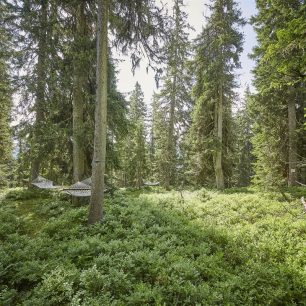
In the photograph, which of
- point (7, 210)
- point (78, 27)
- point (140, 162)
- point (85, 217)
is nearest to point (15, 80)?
point (78, 27)

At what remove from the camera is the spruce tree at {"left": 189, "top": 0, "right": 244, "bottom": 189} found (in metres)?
17.7

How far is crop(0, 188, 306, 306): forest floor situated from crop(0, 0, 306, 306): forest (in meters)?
0.03

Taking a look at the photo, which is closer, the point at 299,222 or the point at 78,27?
the point at 299,222

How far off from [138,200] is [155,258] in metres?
6.53

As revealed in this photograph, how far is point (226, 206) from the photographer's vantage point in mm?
11523

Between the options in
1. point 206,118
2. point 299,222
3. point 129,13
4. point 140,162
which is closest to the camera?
point 299,222

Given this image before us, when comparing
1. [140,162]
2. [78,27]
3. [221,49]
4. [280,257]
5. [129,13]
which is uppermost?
[221,49]

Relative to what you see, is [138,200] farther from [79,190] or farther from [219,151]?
[219,151]

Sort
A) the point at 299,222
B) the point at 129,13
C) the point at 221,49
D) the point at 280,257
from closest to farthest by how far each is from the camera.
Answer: the point at 280,257, the point at 299,222, the point at 129,13, the point at 221,49

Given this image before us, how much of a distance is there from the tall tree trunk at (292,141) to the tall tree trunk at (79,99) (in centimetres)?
1129

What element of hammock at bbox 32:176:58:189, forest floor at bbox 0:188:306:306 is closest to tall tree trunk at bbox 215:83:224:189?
forest floor at bbox 0:188:306:306

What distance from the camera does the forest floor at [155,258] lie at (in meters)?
5.02

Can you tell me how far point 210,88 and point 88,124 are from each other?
10892 millimetres

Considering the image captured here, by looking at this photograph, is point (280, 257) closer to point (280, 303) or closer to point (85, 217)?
point (280, 303)
